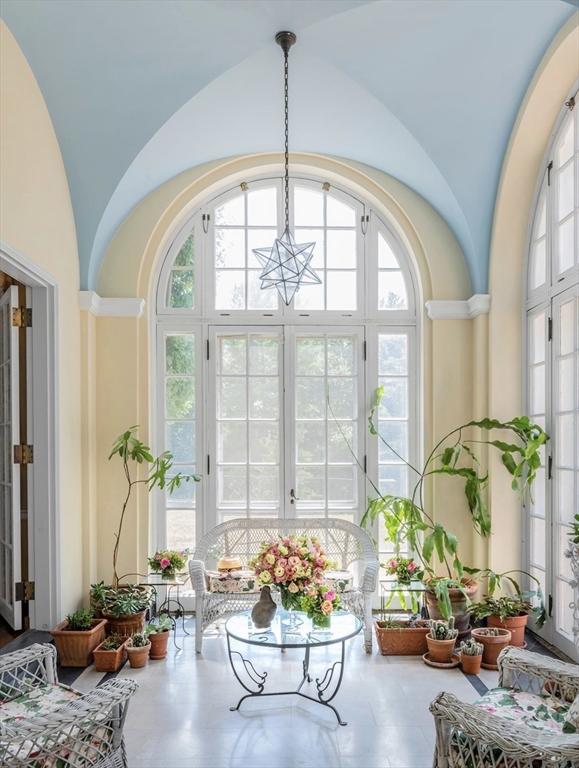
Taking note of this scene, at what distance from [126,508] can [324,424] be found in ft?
5.41

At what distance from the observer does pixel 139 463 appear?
4.75 meters

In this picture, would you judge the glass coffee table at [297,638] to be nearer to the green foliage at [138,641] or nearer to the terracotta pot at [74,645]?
the green foliage at [138,641]

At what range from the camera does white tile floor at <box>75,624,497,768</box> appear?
9.52 ft

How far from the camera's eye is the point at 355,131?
448cm

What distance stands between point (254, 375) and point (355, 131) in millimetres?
1962

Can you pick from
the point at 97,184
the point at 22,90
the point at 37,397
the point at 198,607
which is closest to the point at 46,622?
the point at 198,607

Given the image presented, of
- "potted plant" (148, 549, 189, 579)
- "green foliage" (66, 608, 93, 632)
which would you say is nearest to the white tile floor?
"green foliage" (66, 608, 93, 632)

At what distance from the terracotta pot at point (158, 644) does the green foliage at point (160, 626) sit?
0.03 meters

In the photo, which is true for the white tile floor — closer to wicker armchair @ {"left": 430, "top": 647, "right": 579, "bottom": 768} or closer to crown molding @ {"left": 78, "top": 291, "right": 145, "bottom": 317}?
wicker armchair @ {"left": 430, "top": 647, "right": 579, "bottom": 768}

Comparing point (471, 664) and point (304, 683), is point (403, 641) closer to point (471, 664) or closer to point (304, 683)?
point (471, 664)

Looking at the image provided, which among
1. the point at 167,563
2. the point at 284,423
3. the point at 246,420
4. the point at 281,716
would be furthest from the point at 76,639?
the point at 284,423

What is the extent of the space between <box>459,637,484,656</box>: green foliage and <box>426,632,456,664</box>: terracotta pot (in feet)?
0.24

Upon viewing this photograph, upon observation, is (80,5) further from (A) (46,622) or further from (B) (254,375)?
(A) (46,622)

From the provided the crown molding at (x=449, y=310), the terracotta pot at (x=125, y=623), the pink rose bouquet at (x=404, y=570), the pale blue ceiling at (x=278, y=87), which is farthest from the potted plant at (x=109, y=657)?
the crown molding at (x=449, y=310)
